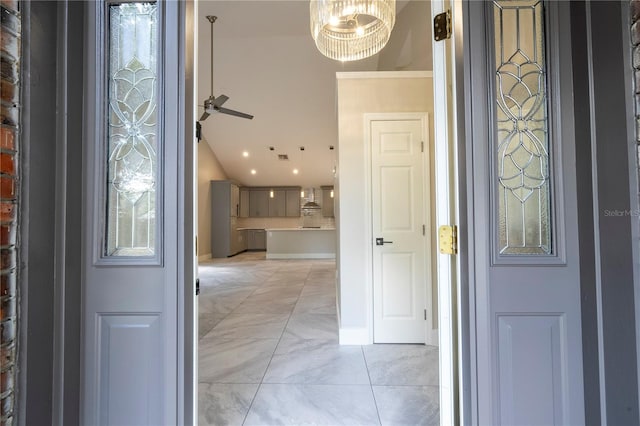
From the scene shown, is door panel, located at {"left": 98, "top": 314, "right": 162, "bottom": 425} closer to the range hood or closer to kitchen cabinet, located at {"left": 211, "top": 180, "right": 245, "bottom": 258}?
kitchen cabinet, located at {"left": 211, "top": 180, "right": 245, "bottom": 258}

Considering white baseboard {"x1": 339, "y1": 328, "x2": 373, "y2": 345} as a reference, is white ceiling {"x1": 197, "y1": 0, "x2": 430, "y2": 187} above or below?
above

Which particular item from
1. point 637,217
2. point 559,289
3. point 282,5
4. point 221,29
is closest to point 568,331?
point 559,289

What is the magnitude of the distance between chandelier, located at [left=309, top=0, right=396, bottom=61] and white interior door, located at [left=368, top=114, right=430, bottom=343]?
761mm

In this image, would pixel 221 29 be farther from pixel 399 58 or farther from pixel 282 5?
pixel 399 58

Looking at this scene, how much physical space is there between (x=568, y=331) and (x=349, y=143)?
7.70 feet

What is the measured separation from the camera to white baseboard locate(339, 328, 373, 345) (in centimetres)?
304

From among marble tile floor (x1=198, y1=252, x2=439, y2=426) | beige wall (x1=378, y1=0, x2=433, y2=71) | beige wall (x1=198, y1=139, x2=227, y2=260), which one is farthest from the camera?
beige wall (x1=198, y1=139, x2=227, y2=260)

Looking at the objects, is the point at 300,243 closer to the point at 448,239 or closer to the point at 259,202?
the point at 259,202

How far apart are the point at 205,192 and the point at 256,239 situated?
3.18 metres

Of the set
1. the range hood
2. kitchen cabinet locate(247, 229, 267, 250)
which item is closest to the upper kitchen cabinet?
the range hood

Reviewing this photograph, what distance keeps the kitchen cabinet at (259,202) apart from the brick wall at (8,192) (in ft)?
36.1

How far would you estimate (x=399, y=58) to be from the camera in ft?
12.8

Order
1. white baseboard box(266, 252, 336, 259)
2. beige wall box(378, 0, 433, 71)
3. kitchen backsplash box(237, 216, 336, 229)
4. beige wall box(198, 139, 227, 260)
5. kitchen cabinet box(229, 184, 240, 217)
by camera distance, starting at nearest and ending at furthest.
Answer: beige wall box(378, 0, 433, 71)
beige wall box(198, 139, 227, 260)
white baseboard box(266, 252, 336, 259)
kitchen cabinet box(229, 184, 240, 217)
kitchen backsplash box(237, 216, 336, 229)

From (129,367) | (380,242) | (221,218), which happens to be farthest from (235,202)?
(129,367)
